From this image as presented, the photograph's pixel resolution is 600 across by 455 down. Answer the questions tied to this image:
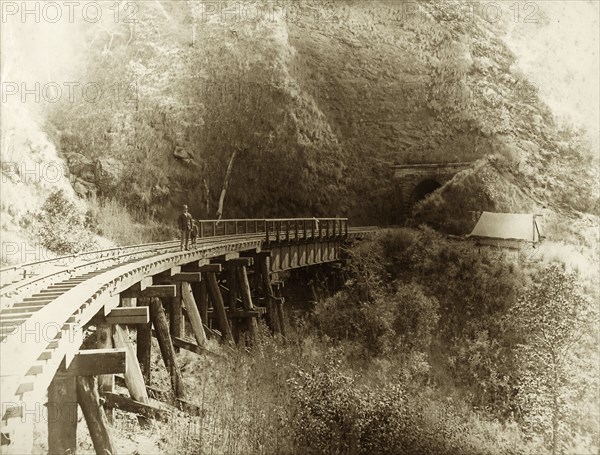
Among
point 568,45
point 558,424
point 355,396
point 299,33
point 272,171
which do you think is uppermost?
point 299,33

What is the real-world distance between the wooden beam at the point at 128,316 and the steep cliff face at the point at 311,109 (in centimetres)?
706

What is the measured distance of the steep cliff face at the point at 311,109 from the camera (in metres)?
15.7

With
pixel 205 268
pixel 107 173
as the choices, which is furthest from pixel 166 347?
pixel 107 173

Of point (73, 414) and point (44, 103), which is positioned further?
point (44, 103)

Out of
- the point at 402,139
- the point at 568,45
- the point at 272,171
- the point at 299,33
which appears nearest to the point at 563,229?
the point at 568,45

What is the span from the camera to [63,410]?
18.9 ft

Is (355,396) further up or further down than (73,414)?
further down

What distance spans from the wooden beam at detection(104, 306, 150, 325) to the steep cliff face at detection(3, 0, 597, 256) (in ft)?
23.2

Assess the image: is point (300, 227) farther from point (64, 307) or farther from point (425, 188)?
point (64, 307)

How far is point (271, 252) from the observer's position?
15602 millimetres

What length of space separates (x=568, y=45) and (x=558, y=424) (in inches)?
368

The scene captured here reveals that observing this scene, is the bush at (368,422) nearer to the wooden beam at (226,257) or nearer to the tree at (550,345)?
the tree at (550,345)

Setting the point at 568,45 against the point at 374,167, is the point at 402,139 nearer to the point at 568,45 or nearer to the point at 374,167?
the point at 374,167

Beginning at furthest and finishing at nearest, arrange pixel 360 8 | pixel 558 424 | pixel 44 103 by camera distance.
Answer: pixel 360 8 < pixel 558 424 < pixel 44 103
